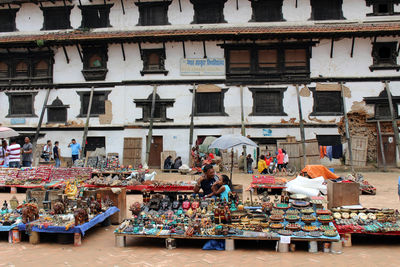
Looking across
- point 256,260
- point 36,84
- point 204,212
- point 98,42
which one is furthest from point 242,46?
point 256,260

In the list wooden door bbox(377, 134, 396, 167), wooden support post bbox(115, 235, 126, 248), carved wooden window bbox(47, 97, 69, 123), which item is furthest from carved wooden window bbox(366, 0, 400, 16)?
wooden support post bbox(115, 235, 126, 248)

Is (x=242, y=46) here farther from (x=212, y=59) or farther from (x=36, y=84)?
(x=36, y=84)

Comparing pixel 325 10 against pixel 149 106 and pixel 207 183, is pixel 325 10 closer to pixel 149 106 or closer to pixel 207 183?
pixel 149 106

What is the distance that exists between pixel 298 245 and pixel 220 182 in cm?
238

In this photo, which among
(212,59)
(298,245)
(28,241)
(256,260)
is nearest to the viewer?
(256,260)

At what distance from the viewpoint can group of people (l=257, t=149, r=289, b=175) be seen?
61.5 feet

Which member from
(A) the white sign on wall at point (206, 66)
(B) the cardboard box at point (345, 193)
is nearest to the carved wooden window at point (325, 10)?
(A) the white sign on wall at point (206, 66)

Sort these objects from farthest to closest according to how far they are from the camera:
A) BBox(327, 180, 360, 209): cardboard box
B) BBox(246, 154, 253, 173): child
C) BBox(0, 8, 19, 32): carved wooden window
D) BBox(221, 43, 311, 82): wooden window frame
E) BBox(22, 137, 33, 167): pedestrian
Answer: BBox(0, 8, 19, 32): carved wooden window < BBox(221, 43, 311, 82): wooden window frame < BBox(246, 154, 253, 173): child < BBox(22, 137, 33, 167): pedestrian < BBox(327, 180, 360, 209): cardboard box

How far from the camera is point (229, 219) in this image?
7.80m

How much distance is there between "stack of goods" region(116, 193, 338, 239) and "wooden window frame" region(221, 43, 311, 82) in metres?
13.3

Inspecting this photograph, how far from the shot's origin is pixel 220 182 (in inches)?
351

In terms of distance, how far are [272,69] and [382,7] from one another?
23.7ft

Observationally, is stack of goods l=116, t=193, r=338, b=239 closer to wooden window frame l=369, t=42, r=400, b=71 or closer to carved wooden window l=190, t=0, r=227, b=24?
wooden window frame l=369, t=42, r=400, b=71

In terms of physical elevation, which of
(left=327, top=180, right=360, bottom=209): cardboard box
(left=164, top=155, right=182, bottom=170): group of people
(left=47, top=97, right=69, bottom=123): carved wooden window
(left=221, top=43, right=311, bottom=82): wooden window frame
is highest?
(left=221, top=43, right=311, bottom=82): wooden window frame
